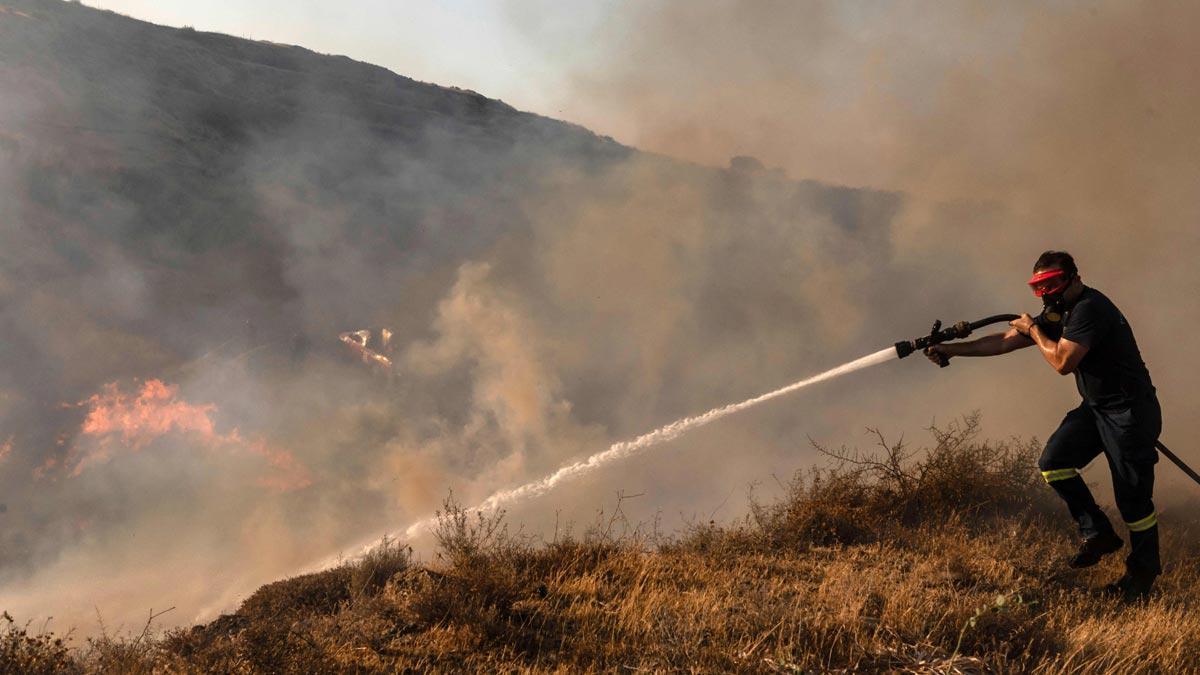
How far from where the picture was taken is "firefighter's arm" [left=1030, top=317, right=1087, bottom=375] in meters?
3.25

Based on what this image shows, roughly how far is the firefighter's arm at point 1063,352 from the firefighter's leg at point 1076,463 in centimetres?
42

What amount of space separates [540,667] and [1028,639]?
2011 mm

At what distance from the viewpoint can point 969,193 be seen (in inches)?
451

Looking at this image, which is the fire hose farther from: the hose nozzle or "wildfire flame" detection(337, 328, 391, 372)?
"wildfire flame" detection(337, 328, 391, 372)

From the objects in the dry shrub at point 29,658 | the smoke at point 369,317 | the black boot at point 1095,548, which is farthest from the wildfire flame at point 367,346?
the black boot at point 1095,548

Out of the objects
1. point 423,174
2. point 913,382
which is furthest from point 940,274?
point 423,174

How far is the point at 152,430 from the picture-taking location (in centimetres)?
866

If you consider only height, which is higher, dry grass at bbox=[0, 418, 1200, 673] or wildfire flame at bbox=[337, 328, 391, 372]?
wildfire flame at bbox=[337, 328, 391, 372]

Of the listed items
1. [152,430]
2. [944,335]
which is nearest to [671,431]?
[944,335]

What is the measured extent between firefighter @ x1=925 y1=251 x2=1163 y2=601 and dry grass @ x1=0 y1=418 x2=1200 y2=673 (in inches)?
9.9

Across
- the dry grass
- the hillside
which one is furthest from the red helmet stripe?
the hillside

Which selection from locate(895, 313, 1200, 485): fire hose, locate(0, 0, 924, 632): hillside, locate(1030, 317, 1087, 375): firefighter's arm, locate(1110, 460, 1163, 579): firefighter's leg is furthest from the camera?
locate(0, 0, 924, 632): hillside

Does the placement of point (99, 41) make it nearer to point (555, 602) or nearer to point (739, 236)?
point (739, 236)

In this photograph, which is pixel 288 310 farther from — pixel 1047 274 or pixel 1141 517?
pixel 1141 517
